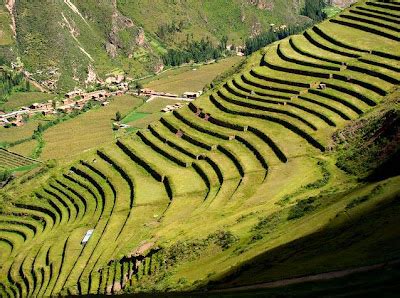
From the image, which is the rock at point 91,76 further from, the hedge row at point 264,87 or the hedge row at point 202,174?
the hedge row at point 202,174

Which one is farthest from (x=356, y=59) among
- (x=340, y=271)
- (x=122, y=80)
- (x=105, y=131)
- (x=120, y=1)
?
(x=120, y=1)

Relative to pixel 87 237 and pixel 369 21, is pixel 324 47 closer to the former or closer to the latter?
pixel 369 21

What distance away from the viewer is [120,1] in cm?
15225

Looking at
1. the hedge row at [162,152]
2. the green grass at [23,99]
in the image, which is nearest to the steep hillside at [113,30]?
the green grass at [23,99]

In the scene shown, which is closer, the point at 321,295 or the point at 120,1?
the point at 321,295

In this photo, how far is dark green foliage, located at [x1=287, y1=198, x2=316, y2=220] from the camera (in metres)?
32.1

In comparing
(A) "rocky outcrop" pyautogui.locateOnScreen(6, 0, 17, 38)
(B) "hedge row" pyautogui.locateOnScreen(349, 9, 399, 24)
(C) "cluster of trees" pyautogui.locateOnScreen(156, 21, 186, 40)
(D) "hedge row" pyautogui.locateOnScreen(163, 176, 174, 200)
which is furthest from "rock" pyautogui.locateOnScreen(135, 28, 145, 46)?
(D) "hedge row" pyautogui.locateOnScreen(163, 176, 174, 200)

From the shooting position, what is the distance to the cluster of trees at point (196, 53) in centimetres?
13975

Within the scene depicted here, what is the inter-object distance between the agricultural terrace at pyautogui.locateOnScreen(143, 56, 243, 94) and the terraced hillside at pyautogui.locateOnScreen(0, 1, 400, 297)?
47734 millimetres

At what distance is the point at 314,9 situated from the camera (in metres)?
182

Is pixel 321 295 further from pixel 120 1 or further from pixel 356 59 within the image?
pixel 120 1

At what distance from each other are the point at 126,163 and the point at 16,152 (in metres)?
34.8

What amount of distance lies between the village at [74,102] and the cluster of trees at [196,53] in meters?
22.8

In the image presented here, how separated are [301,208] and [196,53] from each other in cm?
11165
